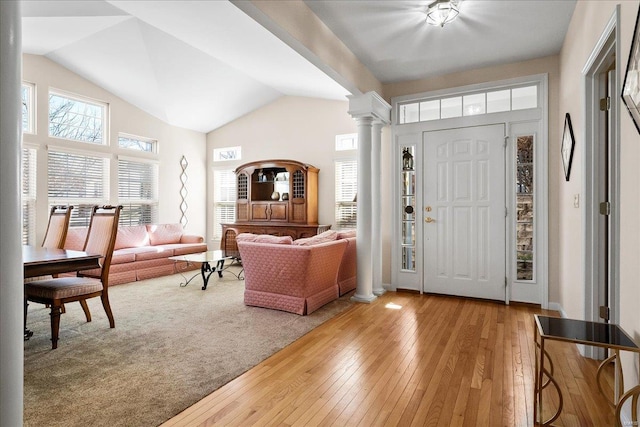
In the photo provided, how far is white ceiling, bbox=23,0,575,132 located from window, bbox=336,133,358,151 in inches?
31.4

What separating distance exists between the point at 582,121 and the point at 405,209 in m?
2.28

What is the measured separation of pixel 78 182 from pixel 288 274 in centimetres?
426

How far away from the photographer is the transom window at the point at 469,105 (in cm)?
409

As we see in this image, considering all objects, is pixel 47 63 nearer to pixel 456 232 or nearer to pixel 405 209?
pixel 405 209

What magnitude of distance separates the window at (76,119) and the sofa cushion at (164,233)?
1.70 m

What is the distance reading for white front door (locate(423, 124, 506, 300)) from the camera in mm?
4152

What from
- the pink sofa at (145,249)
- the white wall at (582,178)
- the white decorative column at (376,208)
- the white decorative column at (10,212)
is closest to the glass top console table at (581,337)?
the white wall at (582,178)

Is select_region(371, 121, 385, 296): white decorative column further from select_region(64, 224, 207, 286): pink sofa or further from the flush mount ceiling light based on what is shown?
select_region(64, 224, 207, 286): pink sofa

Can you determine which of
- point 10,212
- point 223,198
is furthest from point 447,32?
point 223,198

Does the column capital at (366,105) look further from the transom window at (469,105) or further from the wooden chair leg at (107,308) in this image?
the wooden chair leg at (107,308)

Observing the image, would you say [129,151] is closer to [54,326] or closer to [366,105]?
[54,326]

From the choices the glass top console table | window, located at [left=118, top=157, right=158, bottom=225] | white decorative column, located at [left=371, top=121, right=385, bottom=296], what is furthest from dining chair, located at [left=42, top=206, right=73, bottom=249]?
the glass top console table

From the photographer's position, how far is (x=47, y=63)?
528 cm

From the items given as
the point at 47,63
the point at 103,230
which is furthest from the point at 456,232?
the point at 47,63
